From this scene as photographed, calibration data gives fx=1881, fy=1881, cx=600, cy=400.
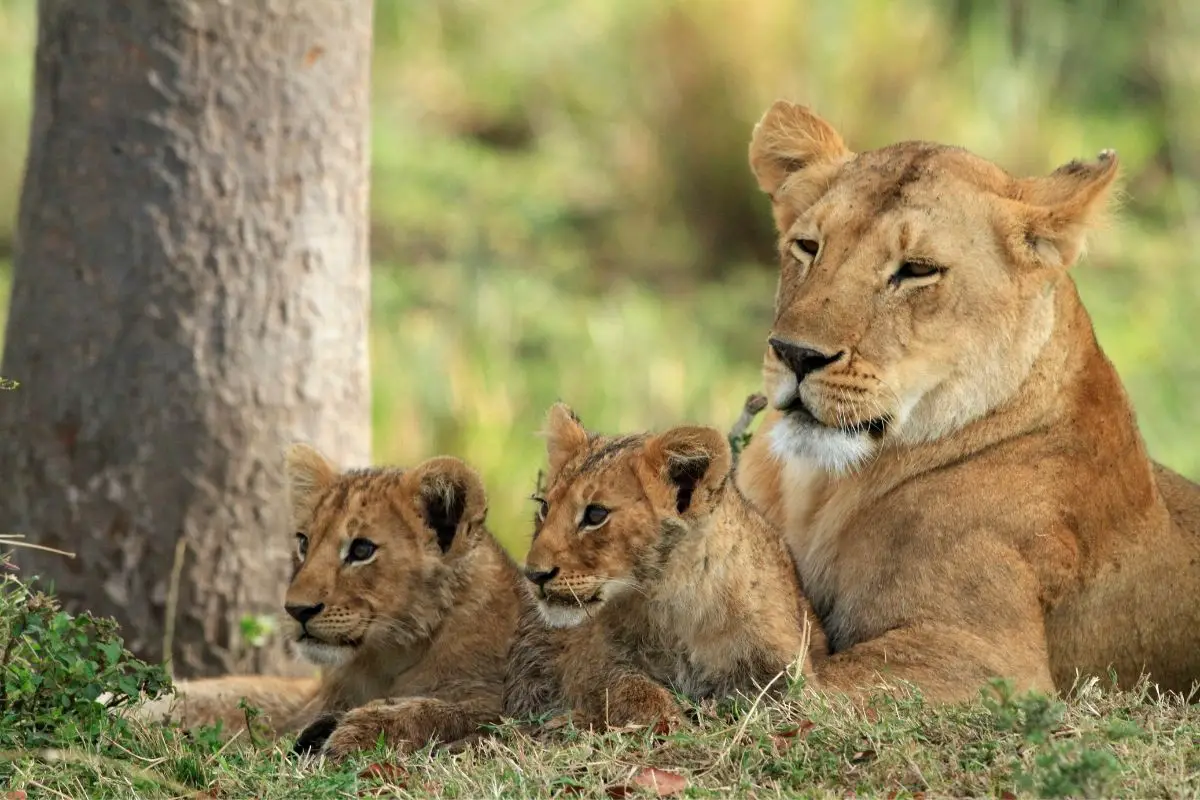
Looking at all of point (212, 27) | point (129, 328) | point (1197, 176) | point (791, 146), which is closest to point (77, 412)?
point (129, 328)

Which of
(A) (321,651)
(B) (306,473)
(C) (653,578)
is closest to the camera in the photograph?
(C) (653,578)

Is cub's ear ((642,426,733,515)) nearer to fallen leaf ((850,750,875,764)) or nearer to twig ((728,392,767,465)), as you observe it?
fallen leaf ((850,750,875,764))

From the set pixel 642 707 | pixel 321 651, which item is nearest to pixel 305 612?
pixel 321 651

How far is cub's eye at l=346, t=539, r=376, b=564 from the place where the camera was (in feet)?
17.2

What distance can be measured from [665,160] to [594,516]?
8.17 meters

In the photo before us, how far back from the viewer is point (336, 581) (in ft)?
17.0

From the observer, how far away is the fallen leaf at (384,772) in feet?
14.8

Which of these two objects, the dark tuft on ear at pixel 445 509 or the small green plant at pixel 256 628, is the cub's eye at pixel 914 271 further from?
the small green plant at pixel 256 628

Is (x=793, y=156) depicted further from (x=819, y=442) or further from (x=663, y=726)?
(x=663, y=726)

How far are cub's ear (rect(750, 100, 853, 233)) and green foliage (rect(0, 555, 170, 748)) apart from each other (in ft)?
7.33

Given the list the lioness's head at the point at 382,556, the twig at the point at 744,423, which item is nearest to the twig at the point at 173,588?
the lioness's head at the point at 382,556

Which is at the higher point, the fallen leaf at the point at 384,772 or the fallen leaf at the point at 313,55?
the fallen leaf at the point at 313,55

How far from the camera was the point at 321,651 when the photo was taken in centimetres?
515

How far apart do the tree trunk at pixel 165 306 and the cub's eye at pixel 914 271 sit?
2367mm
